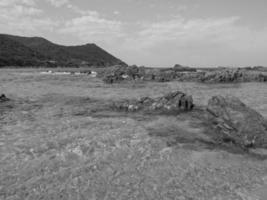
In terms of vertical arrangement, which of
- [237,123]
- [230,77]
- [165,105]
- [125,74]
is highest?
[230,77]

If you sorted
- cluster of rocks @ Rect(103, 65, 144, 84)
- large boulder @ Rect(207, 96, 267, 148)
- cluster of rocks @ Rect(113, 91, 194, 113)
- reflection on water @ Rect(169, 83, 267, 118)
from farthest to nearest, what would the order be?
cluster of rocks @ Rect(103, 65, 144, 84) < reflection on water @ Rect(169, 83, 267, 118) < cluster of rocks @ Rect(113, 91, 194, 113) < large boulder @ Rect(207, 96, 267, 148)

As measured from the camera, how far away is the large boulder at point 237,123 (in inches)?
287

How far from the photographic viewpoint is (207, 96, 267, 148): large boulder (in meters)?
7.30

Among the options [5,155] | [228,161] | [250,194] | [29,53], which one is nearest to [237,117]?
[228,161]

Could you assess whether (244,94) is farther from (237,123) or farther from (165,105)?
(237,123)

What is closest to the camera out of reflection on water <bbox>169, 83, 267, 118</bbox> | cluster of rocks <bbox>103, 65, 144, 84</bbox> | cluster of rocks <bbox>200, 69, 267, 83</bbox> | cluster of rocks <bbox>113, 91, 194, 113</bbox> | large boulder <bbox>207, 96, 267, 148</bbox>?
large boulder <bbox>207, 96, 267, 148</bbox>

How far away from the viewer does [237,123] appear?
8.27 metres

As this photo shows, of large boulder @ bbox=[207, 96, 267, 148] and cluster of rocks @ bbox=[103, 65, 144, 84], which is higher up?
cluster of rocks @ bbox=[103, 65, 144, 84]

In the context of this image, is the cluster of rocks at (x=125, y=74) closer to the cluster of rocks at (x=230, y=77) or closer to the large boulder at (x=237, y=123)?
the cluster of rocks at (x=230, y=77)

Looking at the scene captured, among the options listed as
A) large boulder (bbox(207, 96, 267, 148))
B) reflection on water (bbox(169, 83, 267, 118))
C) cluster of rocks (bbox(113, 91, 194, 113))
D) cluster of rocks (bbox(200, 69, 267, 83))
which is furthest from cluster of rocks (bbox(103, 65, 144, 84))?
large boulder (bbox(207, 96, 267, 148))

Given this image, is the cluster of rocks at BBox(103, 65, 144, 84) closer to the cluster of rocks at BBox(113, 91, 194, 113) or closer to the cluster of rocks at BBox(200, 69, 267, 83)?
the cluster of rocks at BBox(200, 69, 267, 83)

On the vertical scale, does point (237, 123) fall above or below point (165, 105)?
above

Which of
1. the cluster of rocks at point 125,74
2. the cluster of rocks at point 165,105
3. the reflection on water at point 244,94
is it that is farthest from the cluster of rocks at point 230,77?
the cluster of rocks at point 165,105

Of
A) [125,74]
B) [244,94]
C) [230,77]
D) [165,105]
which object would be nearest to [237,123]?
[165,105]
